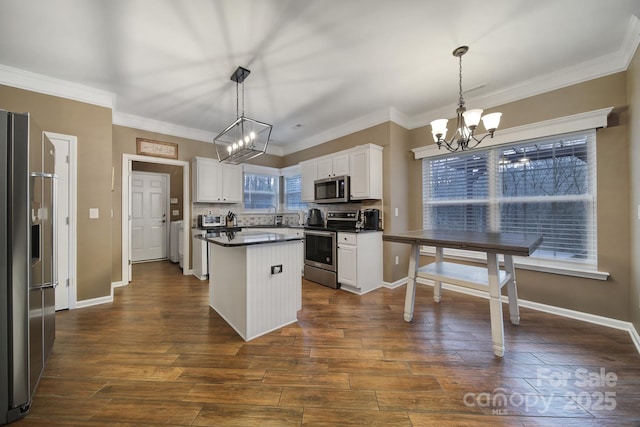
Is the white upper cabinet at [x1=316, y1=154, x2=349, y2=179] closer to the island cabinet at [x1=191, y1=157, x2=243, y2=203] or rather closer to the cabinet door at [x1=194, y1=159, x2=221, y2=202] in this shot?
the island cabinet at [x1=191, y1=157, x2=243, y2=203]

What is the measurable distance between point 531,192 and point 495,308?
5.99 feet

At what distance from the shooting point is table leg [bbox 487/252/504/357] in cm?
193

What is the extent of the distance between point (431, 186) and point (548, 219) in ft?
4.79

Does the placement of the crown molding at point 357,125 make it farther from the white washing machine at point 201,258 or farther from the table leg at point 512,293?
the white washing machine at point 201,258

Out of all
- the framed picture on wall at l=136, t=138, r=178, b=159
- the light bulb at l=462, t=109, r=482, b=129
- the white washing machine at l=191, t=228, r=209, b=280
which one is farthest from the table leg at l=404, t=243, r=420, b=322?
the framed picture on wall at l=136, t=138, r=178, b=159

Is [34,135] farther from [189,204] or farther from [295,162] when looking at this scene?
[295,162]

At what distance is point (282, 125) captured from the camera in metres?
4.41

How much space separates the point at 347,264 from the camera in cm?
350

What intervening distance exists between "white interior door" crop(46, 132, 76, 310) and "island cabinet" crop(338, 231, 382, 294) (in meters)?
3.39

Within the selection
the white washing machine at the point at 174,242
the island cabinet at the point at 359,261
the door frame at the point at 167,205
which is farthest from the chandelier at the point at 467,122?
the door frame at the point at 167,205

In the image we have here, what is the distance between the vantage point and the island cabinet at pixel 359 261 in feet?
11.2

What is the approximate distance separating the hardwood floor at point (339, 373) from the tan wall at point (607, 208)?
27 centimetres

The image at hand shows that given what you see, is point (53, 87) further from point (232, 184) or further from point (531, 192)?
point (531, 192)

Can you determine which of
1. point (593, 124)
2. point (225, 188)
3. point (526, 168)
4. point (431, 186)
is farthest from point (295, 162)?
point (593, 124)
